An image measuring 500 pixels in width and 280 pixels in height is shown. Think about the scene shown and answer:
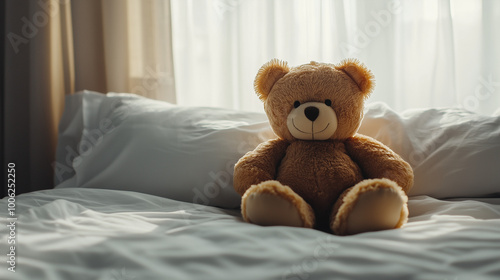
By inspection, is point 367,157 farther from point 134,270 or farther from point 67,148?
point 67,148

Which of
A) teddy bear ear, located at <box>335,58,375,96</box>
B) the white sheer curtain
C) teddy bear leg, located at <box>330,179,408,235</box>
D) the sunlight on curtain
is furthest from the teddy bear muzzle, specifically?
the sunlight on curtain

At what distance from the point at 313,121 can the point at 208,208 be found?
1.18 ft

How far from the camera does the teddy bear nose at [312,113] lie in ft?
3.34

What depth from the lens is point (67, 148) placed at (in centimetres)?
174

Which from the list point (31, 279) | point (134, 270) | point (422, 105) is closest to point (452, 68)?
A: point (422, 105)

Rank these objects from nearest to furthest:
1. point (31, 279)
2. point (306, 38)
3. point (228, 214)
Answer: point (31, 279) → point (228, 214) → point (306, 38)

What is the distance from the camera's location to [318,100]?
1.05 m

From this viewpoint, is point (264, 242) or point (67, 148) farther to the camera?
point (67, 148)

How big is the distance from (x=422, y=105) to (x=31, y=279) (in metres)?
1.39

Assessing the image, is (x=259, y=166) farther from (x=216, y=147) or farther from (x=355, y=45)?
(x=355, y=45)

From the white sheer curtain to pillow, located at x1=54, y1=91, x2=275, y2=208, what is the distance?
39 cm

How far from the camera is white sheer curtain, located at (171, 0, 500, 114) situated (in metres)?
1.52

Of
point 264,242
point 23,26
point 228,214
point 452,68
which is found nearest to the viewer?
point 264,242

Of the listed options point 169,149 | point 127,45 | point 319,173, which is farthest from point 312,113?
point 127,45
